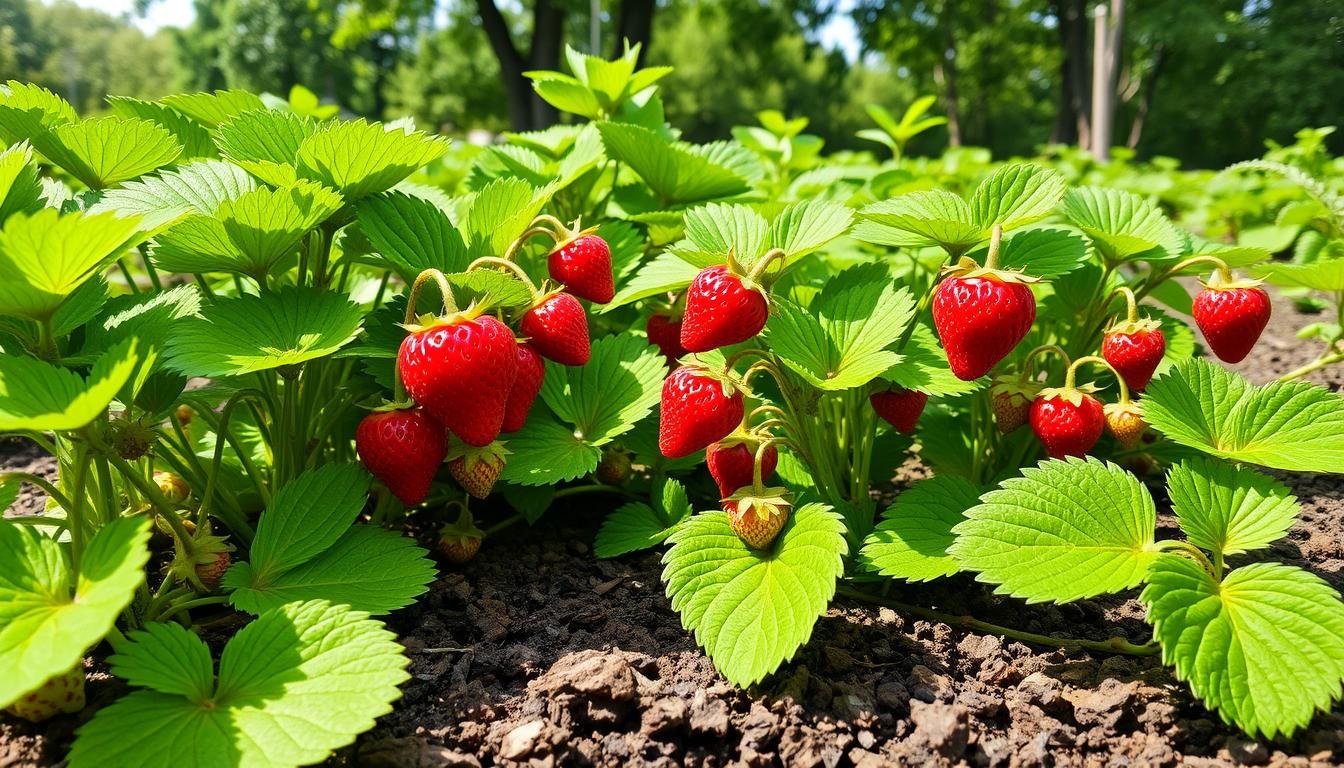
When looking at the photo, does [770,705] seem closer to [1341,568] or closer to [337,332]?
[337,332]

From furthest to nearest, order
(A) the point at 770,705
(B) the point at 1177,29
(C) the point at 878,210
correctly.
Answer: (B) the point at 1177,29, (C) the point at 878,210, (A) the point at 770,705

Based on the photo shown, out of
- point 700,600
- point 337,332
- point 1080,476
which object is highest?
point 337,332

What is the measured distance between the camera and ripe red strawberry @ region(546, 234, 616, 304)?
1.46 meters

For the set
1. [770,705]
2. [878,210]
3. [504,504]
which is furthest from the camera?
[504,504]

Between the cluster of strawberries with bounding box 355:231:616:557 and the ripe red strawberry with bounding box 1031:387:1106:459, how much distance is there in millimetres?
786

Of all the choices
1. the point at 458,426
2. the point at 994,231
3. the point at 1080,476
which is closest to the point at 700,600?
the point at 458,426

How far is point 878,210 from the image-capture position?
1.39m

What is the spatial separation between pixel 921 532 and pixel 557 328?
0.68 m

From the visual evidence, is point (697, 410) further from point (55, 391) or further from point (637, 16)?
point (637, 16)

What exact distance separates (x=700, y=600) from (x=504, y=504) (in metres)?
0.82

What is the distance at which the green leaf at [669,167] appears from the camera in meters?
1.78

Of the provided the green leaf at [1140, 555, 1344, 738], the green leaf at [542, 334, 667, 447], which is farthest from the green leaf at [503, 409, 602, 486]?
the green leaf at [1140, 555, 1344, 738]

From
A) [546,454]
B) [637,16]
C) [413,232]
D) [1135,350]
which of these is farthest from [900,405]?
[637,16]

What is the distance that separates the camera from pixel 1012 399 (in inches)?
57.4
